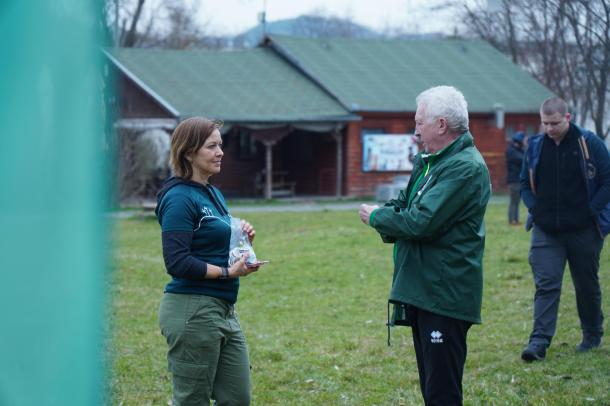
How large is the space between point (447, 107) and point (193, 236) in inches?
55.2

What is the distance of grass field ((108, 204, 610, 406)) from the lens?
21.6 ft

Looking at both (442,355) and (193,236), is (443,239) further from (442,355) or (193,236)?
(193,236)

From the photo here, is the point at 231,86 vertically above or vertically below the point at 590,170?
above

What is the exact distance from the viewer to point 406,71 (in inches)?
1419

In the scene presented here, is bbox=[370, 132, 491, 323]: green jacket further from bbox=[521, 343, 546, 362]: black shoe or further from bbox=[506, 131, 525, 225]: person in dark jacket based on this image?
bbox=[506, 131, 525, 225]: person in dark jacket

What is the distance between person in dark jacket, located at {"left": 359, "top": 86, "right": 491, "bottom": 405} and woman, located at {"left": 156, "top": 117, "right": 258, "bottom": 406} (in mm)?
765

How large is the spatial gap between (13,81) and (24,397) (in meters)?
0.95

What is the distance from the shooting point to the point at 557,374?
22.9ft

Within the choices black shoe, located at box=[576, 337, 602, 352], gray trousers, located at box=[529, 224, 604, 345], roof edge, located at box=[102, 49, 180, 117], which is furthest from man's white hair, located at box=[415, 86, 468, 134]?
roof edge, located at box=[102, 49, 180, 117]

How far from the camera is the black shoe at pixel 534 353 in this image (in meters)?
7.39

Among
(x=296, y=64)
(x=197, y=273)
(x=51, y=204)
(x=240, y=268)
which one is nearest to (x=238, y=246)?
(x=240, y=268)

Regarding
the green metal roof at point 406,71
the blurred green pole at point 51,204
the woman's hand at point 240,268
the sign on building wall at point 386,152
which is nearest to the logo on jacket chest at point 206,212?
the woman's hand at point 240,268

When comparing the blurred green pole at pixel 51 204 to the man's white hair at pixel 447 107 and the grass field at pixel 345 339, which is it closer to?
the grass field at pixel 345 339

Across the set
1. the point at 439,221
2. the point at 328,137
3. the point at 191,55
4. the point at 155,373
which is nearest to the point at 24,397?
the point at 439,221
